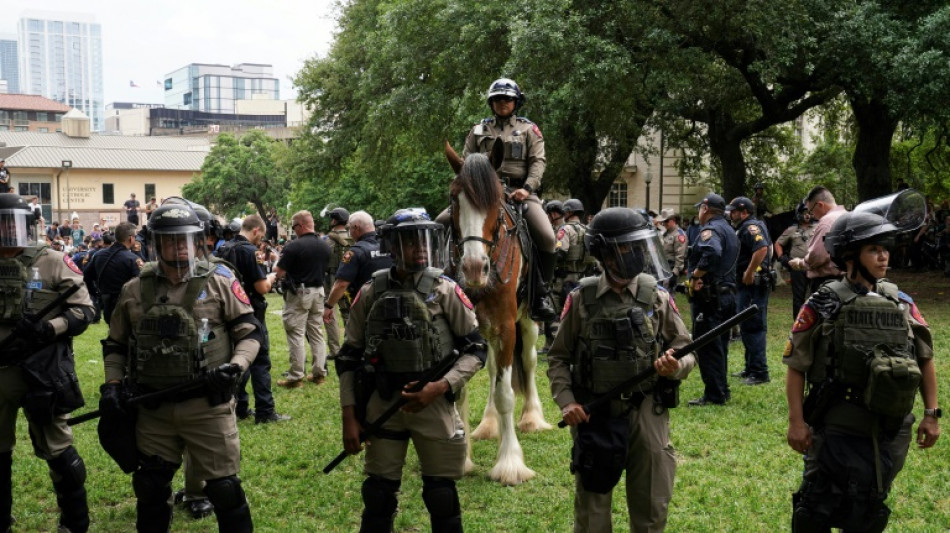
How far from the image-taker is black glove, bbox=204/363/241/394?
482cm

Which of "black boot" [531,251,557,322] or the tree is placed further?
the tree

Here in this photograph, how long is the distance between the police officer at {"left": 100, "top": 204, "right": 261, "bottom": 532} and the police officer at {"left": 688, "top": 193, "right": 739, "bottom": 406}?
→ 5858 mm

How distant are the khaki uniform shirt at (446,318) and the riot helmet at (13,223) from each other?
8.04ft

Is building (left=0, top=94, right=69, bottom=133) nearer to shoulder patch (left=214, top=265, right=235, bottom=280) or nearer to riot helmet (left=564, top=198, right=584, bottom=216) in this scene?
riot helmet (left=564, top=198, right=584, bottom=216)

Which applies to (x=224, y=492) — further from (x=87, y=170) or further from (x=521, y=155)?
(x=87, y=170)

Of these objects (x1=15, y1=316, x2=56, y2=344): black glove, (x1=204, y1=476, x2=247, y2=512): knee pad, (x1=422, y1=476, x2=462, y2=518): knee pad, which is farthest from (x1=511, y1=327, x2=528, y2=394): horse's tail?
(x1=15, y1=316, x2=56, y2=344): black glove

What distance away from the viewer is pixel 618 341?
4.54 meters

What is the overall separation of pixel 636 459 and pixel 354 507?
280 centimetres

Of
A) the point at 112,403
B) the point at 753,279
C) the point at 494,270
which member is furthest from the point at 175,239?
the point at 753,279

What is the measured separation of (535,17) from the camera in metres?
18.2

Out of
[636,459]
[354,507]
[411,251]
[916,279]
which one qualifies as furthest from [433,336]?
[916,279]

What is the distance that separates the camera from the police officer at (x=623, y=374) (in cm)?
452

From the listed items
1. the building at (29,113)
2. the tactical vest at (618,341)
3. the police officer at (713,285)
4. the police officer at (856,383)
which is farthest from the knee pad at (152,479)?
the building at (29,113)

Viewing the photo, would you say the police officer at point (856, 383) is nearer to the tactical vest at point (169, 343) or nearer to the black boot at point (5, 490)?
the tactical vest at point (169, 343)
